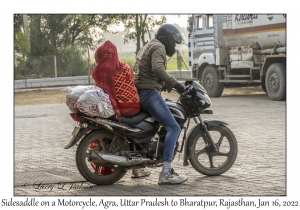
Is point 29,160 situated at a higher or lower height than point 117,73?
lower

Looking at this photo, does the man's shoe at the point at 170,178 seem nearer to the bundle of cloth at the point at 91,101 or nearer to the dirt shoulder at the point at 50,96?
the bundle of cloth at the point at 91,101

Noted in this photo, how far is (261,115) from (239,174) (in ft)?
25.8

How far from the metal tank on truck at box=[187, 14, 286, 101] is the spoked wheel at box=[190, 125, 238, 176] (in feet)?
38.2

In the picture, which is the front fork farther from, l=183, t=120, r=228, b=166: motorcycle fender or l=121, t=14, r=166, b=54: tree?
l=121, t=14, r=166, b=54: tree

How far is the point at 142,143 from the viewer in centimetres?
736

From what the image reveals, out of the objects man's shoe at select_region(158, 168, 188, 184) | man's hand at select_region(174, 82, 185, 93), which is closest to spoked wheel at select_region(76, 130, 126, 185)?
man's shoe at select_region(158, 168, 188, 184)

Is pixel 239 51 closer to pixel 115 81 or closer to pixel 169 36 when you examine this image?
pixel 169 36

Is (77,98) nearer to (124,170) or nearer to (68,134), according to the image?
(124,170)

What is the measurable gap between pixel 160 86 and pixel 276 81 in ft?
41.3

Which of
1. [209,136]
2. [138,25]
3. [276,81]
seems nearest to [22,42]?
[138,25]

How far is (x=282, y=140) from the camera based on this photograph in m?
10.9

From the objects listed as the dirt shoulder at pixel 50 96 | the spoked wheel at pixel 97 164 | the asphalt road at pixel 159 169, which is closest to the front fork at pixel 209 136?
the asphalt road at pixel 159 169

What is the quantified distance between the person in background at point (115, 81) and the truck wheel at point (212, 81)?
1584cm

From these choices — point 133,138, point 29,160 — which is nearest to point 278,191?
point 133,138
